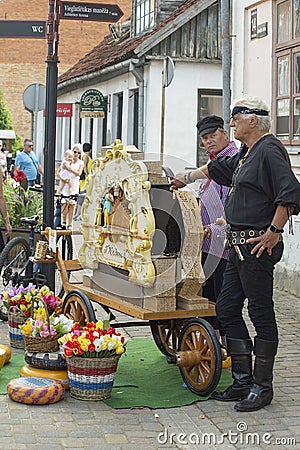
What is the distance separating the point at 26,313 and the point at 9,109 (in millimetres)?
38569

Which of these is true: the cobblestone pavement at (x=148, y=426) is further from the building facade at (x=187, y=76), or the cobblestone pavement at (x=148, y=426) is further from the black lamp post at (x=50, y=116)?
the black lamp post at (x=50, y=116)

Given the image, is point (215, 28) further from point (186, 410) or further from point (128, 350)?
point (186, 410)

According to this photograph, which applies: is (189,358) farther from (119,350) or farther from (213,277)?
(213,277)

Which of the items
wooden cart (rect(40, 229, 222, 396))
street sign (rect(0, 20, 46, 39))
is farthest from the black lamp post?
wooden cart (rect(40, 229, 222, 396))

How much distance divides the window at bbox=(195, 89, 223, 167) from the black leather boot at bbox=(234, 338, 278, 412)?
44.5 ft

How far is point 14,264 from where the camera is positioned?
29.7ft

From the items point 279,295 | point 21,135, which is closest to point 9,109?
point 21,135

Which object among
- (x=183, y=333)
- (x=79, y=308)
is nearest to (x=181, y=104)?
(x=79, y=308)

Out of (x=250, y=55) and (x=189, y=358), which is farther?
(x=250, y=55)

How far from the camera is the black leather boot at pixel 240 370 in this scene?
19.5ft

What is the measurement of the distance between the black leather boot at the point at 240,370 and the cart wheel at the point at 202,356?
11cm

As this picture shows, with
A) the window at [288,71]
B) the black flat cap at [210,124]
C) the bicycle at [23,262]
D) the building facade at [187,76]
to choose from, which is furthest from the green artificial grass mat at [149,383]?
the window at [288,71]

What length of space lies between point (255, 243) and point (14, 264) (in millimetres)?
3942

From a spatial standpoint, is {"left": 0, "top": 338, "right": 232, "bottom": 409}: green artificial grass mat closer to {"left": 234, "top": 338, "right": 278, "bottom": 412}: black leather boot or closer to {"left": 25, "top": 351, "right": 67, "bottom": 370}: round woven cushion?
{"left": 25, "top": 351, "right": 67, "bottom": 370}: round woven cushion
